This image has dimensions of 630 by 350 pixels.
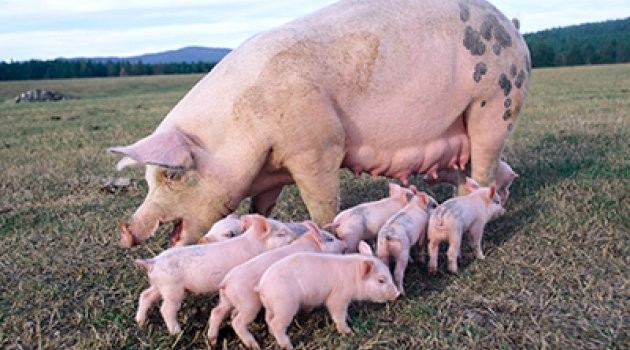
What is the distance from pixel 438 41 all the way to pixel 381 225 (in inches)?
51.5

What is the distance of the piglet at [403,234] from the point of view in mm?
3479

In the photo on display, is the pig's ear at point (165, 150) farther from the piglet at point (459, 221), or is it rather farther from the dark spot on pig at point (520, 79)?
the dark spot on pig at point (520, 79)

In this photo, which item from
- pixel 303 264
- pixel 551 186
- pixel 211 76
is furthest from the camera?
pixel 551 186

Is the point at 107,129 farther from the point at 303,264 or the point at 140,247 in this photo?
the point at 303,264

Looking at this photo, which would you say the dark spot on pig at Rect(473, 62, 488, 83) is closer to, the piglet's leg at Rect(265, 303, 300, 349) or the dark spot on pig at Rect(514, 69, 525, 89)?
the dark spot on pig at Rect(514, 69, 525, 89)

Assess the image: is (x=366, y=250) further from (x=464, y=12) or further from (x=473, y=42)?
(x=464, y=12)

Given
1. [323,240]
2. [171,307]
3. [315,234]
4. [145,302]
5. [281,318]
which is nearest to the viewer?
[281,318]

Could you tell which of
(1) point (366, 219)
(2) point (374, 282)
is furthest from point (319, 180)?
(2) point (374, 282)

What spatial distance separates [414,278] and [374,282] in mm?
721

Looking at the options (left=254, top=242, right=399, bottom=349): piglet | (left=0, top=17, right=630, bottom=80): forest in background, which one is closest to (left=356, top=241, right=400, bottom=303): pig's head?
(left=254, top=242, right=399, bottom=349): piglet

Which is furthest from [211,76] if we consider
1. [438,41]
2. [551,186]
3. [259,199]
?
[551,186]

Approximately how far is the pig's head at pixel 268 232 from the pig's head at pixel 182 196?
550 mm

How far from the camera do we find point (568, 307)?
325 cm

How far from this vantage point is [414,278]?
372 centimetres
